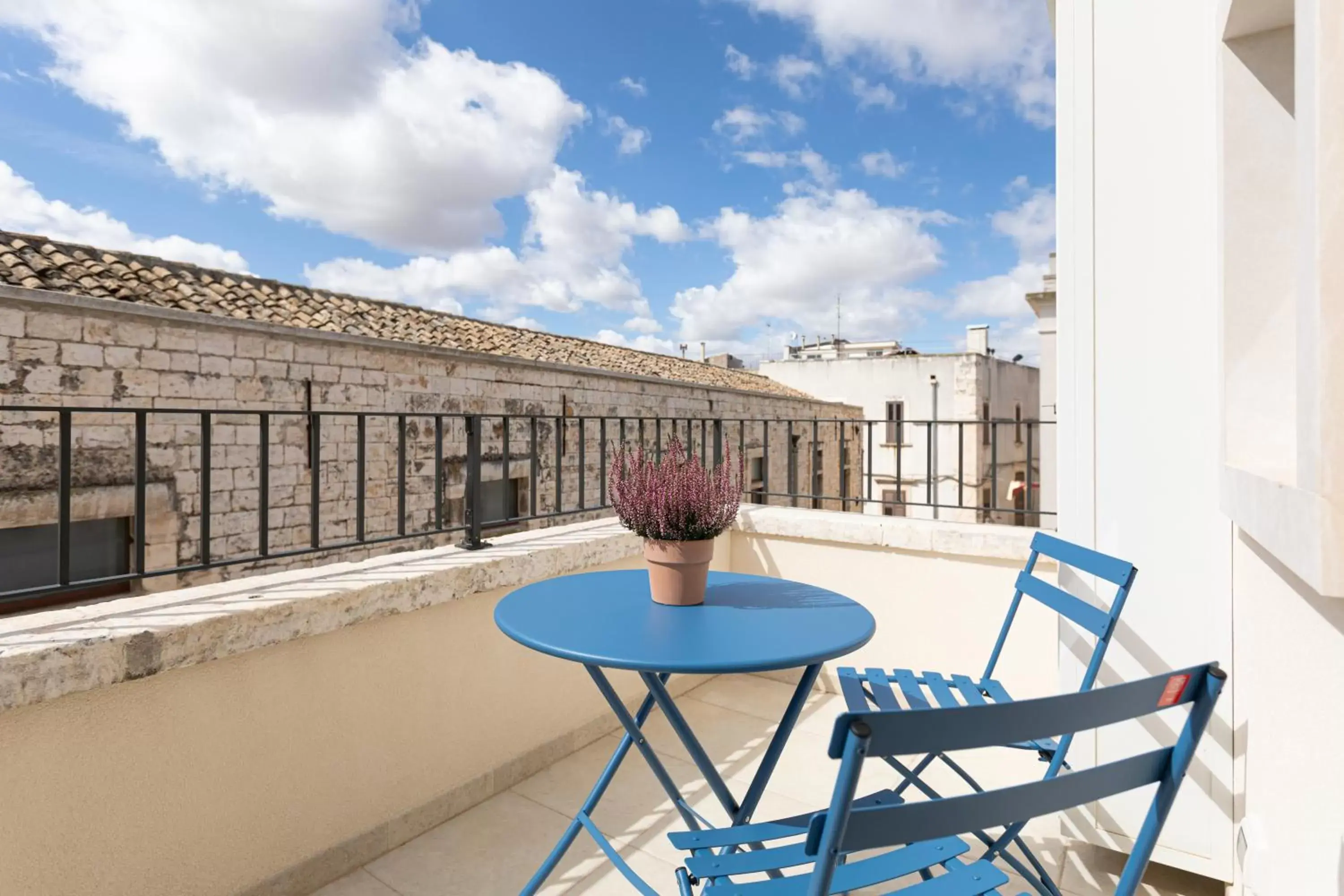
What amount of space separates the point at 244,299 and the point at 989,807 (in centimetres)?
823

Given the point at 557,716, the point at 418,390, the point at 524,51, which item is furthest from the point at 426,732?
the point at 524,51

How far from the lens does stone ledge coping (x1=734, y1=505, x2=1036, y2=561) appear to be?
282 centimetres

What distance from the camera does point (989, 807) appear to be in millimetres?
759

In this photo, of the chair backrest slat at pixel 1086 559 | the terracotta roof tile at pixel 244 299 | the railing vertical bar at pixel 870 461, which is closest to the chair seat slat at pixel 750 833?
the chair backrest slat at pixel 1086 559

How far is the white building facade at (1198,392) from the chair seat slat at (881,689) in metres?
0.57

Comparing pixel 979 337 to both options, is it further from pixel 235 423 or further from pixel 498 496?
pixel 235 423

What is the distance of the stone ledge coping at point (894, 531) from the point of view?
9.25 ft

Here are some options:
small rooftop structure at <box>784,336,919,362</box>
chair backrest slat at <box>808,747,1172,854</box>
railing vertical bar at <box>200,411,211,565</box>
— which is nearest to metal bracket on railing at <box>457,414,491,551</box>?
railing vertical bar at <box>200,411,211,565</box>

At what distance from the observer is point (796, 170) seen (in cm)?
1992

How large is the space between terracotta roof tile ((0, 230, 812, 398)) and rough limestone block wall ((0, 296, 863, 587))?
0.86 ft

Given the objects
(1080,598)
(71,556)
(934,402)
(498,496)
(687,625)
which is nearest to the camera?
(687,625)

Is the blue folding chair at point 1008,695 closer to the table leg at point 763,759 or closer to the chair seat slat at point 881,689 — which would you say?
the chair seat slat at point 881,689

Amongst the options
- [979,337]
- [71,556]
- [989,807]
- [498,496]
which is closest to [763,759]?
[989,807]

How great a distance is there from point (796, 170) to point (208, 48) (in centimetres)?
1497
